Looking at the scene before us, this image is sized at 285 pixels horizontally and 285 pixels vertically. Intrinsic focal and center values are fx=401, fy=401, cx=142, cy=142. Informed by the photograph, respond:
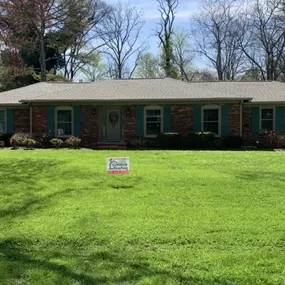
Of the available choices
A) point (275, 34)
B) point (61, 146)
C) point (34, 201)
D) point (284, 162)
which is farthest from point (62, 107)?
point (275, 34)

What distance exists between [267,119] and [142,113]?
20.7ft

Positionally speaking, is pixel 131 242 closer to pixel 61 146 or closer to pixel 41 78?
pixel 61 146

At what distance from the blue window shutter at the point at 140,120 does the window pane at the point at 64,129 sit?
3.54m

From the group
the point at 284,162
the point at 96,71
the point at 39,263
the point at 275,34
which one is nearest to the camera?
the point at 39,263

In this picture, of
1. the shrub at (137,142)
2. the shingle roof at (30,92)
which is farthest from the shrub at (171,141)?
the shingle roof at (30,92)

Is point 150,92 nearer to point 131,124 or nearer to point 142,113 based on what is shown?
point 142,113

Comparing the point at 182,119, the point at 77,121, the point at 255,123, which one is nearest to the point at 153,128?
the point at 182,119

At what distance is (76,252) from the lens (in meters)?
4.59

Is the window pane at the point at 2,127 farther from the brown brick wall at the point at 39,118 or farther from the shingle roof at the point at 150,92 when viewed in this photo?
the brown brick wall at the point at 39,118

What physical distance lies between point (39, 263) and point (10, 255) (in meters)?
0.48

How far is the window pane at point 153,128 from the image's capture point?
19859mm

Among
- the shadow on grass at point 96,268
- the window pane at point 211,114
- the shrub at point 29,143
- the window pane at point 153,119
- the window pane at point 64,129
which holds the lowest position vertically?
the shadow on grass at point 96,268

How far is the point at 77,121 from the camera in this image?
66.7 ft

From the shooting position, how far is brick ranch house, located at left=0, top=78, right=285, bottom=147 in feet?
63.8
